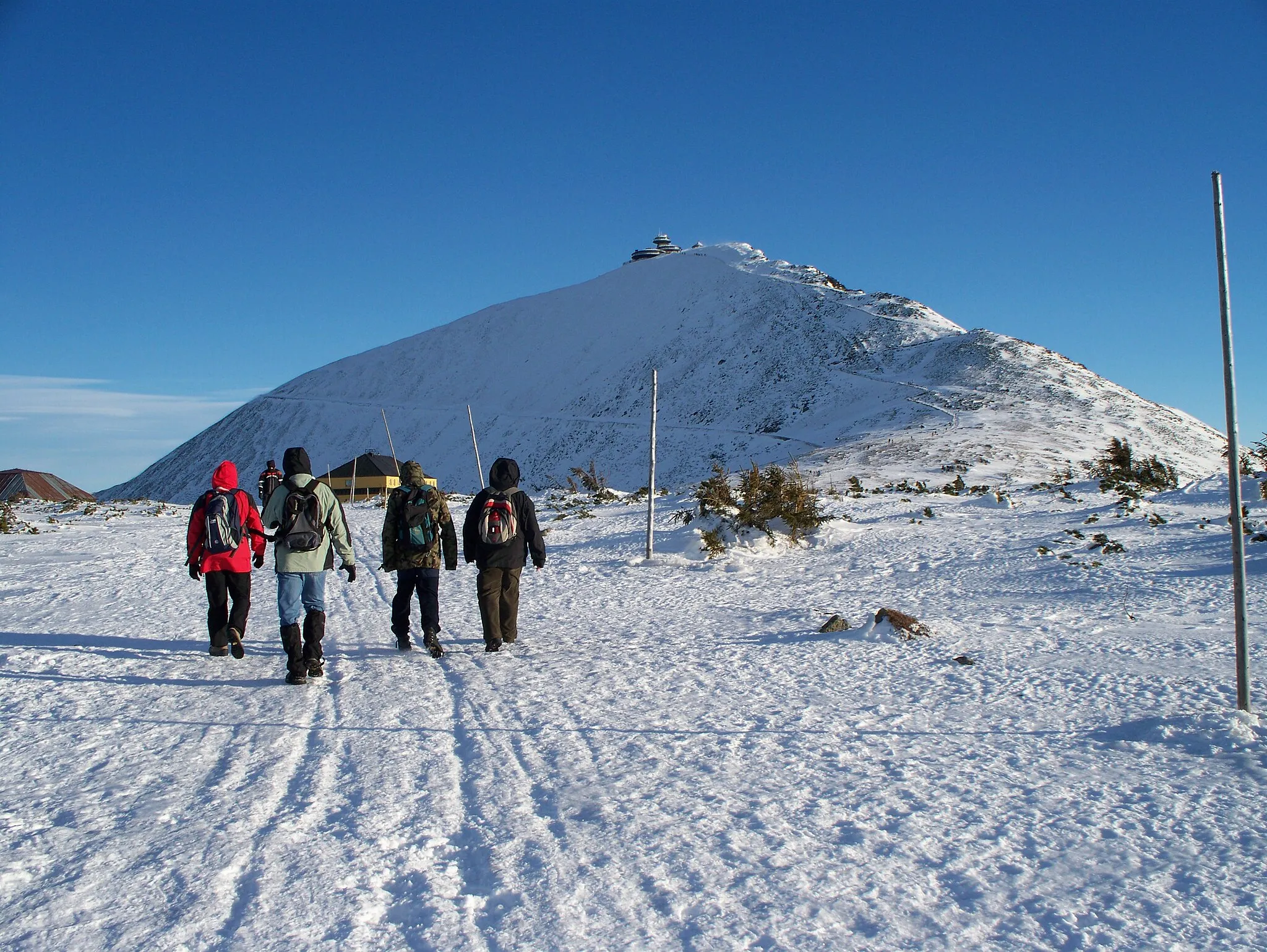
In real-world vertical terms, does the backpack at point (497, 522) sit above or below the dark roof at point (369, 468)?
below

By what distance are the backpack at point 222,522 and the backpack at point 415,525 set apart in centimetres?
130

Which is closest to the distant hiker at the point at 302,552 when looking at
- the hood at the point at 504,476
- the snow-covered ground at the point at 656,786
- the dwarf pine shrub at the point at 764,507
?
the snow-covered ground at the point at 656,786

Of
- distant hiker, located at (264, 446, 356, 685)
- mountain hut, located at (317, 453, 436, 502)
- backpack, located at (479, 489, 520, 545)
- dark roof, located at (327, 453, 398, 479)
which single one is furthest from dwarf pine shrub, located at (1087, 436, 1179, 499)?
dark roof, located at (327, 453, 398, 479)

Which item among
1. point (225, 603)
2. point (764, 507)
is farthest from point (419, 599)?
point (764, 507)

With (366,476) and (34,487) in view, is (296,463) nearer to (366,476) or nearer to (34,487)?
(34,487)

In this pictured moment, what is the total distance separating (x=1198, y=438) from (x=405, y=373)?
65.5 m

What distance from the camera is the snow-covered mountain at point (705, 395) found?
38.7m

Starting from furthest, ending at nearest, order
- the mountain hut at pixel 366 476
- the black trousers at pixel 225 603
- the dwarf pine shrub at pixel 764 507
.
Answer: the mountain hut at pixel 366 476 < the dwarf pine shrub at pixel 764 507 < the black trousers at pixel 225 603

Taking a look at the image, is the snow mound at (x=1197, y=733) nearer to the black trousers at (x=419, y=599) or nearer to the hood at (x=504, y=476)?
the hood at (x=504, y=476)

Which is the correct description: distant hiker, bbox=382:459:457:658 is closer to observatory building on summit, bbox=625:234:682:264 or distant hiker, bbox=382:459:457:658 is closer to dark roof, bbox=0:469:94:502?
dark roof, bbox=0:469:94:502

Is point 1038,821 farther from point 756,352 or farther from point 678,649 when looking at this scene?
point 756,352

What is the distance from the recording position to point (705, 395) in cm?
6144

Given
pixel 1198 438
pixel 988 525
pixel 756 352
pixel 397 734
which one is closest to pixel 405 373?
pixel 756 352

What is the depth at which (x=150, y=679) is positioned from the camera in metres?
6.31
